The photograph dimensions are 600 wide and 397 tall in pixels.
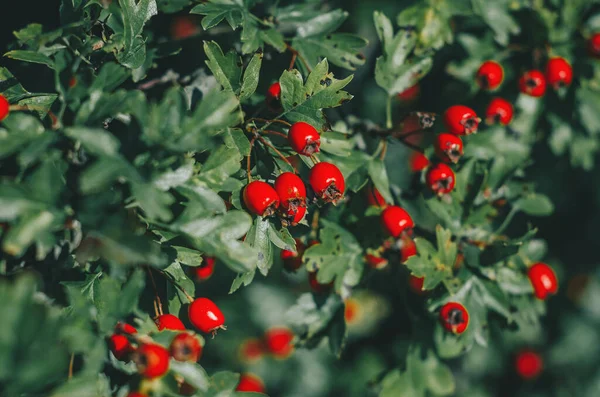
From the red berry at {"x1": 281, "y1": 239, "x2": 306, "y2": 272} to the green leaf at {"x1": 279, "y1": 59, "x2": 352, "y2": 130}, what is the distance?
0.55 meters

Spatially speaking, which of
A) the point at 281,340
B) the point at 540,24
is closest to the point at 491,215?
the point at 540,24

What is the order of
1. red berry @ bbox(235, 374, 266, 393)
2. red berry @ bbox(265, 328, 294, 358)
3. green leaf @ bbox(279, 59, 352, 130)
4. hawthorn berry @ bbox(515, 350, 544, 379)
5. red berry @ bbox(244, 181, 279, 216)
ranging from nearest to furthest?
red berry @ bbox(244, 181, 279, 216) < green leaf @ bbox(279, 59, 352, 130) < red berry @ bbox(235, 374, 266, 393) < hawthorn berry @ bbox(515, 350, 544, 379) < red berry @ bbox(265, 328, 294, 358)

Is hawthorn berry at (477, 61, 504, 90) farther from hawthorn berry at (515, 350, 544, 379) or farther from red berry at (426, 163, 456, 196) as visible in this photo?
hawthorn berry at (515, 350, 544, 379)

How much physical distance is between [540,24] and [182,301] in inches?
77.9

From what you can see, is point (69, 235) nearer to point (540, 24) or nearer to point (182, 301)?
point (182, 301)

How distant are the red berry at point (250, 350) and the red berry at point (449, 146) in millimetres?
2367

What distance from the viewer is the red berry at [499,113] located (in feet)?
7.61

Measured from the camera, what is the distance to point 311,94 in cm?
165

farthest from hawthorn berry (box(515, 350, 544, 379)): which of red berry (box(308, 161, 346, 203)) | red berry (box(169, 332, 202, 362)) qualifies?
red berry (box(169, 332, 202, 362))

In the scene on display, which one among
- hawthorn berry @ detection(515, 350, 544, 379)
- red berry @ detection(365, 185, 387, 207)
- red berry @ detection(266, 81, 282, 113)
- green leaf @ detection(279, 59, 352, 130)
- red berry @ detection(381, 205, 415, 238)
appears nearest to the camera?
green leaf @ detection(279, 59, 352, 130)

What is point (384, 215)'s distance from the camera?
193 cm

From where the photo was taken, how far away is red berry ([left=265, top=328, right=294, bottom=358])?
12.4 feet

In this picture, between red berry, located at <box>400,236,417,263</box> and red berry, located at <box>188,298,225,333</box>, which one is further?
red berry, located at <box>400,236,417,263</box>

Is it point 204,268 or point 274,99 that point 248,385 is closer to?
point 204,268
